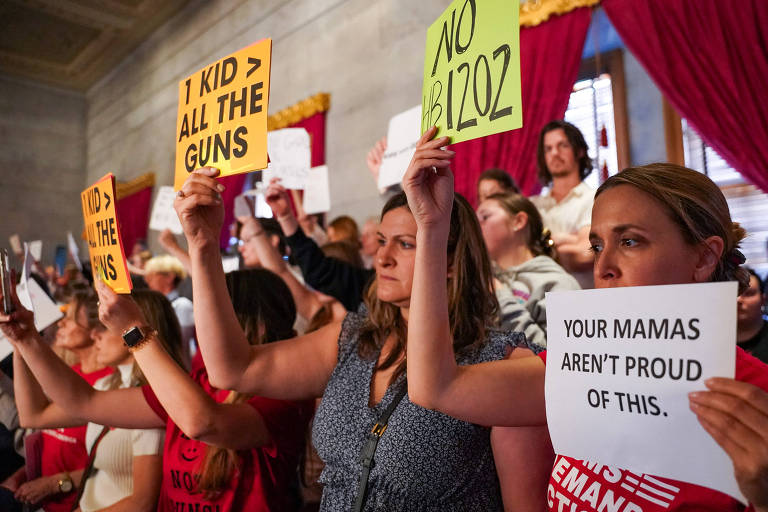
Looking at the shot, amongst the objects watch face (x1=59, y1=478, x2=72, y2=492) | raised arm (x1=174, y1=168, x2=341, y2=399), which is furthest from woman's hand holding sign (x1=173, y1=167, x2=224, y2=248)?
watch face (x1=59, y1=478, x2=72, y2=492)

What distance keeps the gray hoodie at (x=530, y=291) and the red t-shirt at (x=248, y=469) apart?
73cm

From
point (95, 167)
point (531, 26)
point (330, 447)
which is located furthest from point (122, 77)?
point (330, 447)

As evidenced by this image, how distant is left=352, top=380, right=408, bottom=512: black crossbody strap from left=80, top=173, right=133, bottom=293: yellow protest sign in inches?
26.8

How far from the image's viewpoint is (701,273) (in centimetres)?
99

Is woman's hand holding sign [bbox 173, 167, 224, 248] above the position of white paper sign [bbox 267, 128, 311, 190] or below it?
below

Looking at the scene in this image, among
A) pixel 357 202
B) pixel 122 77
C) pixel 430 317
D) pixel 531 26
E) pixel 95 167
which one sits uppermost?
pixel 122 77

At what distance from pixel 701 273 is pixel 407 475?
2.18 ft

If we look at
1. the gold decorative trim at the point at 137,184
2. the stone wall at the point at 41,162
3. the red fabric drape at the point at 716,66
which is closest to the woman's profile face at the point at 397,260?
the red fabric drape at the point at 716,66

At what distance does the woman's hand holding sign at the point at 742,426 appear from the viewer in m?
0.65

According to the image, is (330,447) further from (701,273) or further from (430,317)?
(701,273)

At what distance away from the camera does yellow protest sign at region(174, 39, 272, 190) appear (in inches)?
47.9

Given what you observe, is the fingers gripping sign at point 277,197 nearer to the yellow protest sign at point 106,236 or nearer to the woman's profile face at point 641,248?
the yellow protest sign at point 106,236

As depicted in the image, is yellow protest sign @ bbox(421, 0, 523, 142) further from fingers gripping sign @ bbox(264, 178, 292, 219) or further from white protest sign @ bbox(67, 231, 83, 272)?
white protest sign @ bbox(67, 231, 83, 272)

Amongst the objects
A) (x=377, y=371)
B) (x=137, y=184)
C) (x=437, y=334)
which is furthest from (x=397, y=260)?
(x=137, y=184)
